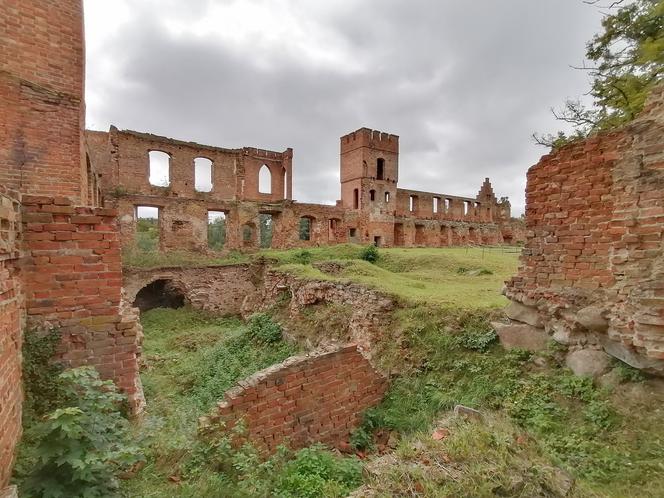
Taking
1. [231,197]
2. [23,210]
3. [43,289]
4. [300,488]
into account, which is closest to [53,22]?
[23,210]

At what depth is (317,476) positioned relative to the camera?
383 cm

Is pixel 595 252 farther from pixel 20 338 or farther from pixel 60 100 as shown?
pixel 60 100

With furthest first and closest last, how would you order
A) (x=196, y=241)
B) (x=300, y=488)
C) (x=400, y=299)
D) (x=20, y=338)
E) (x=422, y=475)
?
(x=196, y=241) < (x=400, y=299) < (x=300, y=488) < (x=20, y=338) < (x=422, y=475)

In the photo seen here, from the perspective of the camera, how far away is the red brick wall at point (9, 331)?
2.52m

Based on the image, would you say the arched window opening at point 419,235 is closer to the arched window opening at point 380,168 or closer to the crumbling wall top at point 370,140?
the arched window opening at point 380,168

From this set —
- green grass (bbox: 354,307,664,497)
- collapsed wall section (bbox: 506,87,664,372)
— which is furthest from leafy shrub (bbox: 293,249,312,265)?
collapsed wall section (bbox: 506,87,664,372)

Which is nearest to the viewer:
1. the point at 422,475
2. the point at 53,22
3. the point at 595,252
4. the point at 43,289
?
the point at 422,475

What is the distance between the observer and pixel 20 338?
10.2 feet

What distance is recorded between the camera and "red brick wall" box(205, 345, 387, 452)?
14.9 ft

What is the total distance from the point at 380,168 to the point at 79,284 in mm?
27935

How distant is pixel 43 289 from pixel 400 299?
6126 millimetres

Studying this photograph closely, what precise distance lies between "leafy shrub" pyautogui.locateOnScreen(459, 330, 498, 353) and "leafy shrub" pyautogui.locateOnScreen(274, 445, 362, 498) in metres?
2.61

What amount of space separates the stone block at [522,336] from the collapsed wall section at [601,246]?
0.18ft

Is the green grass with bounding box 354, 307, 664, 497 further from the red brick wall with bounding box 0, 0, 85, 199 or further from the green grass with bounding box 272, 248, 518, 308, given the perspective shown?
the red brick wall with bounding box 0, 0, 85, 199
